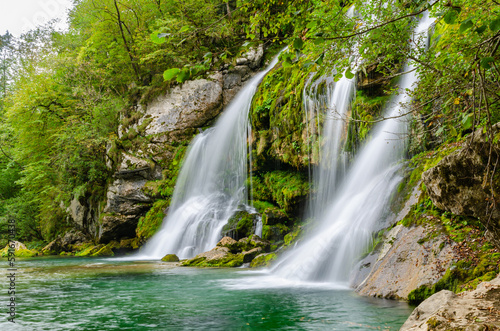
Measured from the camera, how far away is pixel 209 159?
56.0 feet

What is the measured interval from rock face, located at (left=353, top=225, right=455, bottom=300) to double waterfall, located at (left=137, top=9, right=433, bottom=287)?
978 millimetres

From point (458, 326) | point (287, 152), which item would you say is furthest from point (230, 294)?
point (287, 152)

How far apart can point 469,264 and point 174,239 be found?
11.6 metres

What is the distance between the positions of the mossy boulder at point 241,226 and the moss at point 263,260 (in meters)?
2.30

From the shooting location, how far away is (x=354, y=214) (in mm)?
8453

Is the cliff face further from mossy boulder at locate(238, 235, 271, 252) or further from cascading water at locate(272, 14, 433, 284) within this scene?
cascading water at locate(272, 14, 433, 284)

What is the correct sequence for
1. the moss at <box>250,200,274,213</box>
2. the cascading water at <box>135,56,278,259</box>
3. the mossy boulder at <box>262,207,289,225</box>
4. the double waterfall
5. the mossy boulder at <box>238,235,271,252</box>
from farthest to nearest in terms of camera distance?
the moss at <box>250,200,274,213</box> < the cascading water at <box>135,56,278,259</box> < the mossy boulder at <box>262,207,289,225</box> < the mossy boulder at <box>238,235,271,252</box> < the double waterfall

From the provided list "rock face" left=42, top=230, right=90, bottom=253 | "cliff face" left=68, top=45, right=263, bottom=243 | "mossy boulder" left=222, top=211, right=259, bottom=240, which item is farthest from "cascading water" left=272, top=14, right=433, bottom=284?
"rock face" left=42, top=230, right=90, bottom=253

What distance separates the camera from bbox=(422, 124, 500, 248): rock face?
433cm

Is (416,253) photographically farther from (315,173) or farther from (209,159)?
(209,159)

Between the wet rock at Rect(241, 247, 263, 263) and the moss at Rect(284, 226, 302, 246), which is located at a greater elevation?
the moss at Rect(284, 226, 302, 246)

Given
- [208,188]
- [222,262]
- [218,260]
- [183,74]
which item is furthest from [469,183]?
[208,188]

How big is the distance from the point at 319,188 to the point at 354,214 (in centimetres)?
359

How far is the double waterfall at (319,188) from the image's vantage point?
7.70m
